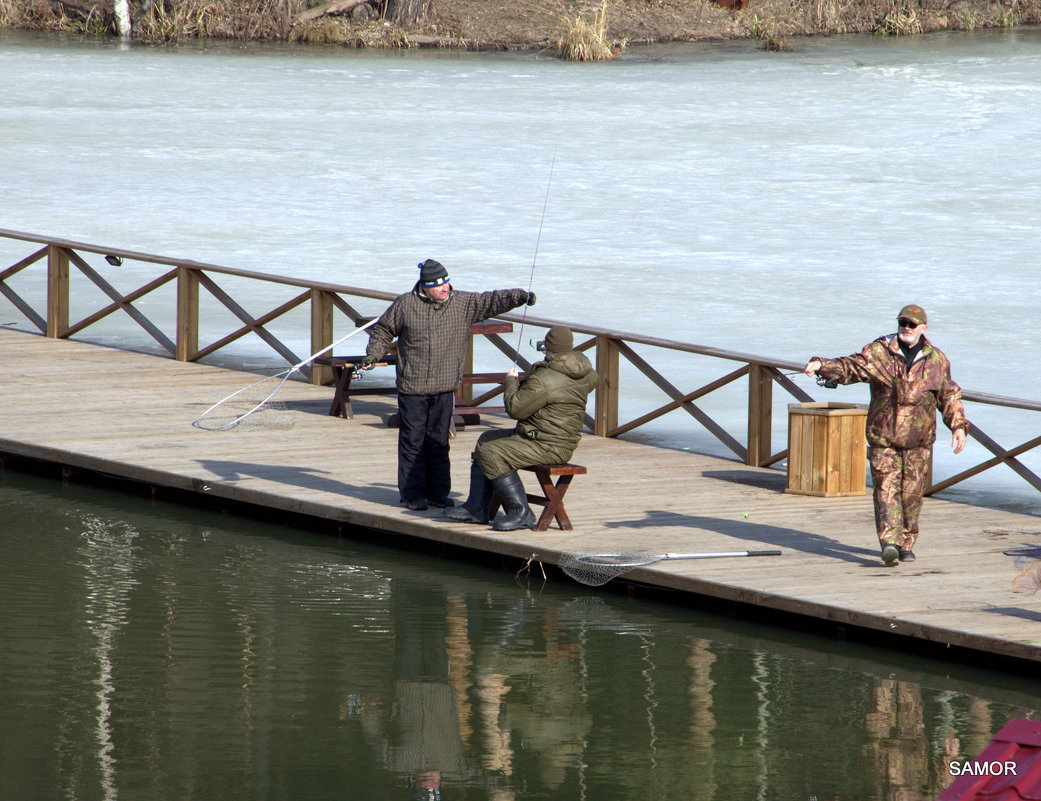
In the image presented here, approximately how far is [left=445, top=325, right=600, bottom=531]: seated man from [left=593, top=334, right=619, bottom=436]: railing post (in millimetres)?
2908

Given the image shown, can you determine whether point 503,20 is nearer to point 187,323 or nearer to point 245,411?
point 187,323

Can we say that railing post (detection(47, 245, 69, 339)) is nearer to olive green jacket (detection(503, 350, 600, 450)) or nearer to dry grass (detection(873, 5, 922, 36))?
olive green jacket (detection(503, 350, 600, 450))

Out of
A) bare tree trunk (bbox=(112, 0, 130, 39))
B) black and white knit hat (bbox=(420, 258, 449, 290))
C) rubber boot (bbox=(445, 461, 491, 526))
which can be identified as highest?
bare tree trunk (bbox=(112, 0, 130, 39))

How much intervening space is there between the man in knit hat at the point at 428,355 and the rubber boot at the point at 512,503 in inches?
23.2

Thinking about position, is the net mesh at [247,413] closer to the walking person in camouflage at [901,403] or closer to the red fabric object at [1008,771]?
the walking person in camouflage at [901,403]

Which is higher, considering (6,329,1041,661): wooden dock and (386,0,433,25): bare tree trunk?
(386,0,433,25): bare tree trunk

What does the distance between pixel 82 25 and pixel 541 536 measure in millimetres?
32876

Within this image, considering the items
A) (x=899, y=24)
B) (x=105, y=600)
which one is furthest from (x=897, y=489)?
(x=899, y=24)

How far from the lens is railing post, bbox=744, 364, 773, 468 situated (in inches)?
475

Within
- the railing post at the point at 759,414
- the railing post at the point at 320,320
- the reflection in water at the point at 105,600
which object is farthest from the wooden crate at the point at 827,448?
the railing post at the point at 320,320

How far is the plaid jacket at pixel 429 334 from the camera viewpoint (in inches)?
410

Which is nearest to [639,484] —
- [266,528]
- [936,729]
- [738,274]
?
[266,528]

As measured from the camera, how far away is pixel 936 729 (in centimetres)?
781

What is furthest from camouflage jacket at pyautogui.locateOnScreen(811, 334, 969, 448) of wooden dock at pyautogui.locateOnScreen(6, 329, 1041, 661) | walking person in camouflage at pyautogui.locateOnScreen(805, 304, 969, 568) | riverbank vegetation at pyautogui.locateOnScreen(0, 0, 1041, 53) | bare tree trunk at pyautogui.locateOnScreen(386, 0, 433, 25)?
bare tree trunk at pyautogui.locateOnScreen(386, 0, 433, 25)
